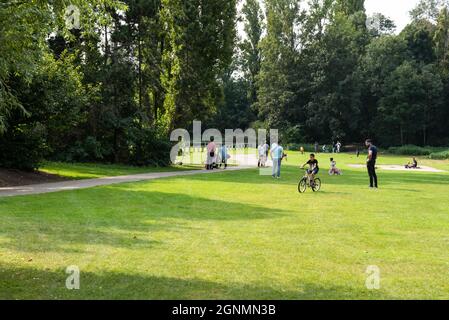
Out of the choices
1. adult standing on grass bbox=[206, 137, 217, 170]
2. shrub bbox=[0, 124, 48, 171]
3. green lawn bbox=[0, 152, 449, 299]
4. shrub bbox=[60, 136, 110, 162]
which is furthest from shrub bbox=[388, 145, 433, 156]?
shrub bbox=[0, 124, 48, 171]

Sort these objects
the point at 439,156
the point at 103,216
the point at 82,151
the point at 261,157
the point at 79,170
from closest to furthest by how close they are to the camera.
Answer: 1. the point at 103,216
2. the point at 79,170
3. the point at 82,151
4. the point at 261,157
5. the point at 439,156

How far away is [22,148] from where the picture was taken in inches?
835

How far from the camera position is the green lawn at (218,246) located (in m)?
6.53

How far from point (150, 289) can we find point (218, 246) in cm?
272

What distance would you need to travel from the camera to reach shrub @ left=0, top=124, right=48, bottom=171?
20984mm

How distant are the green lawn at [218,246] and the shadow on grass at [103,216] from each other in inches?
1.0

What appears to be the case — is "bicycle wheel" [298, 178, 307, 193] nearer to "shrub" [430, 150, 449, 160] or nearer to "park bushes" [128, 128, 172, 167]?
"park bushes" [128, 128, 172, 167]

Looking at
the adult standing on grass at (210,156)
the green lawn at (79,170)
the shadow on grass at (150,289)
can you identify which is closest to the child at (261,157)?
the adult standing on grass at (210,156)

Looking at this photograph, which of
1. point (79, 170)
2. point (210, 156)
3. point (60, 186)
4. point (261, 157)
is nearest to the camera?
point (60, 186)

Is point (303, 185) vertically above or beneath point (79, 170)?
beneath

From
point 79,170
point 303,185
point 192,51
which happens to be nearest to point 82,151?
point 79,170

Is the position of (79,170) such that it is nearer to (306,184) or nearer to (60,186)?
(60,186)

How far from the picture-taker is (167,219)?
39.5ft
